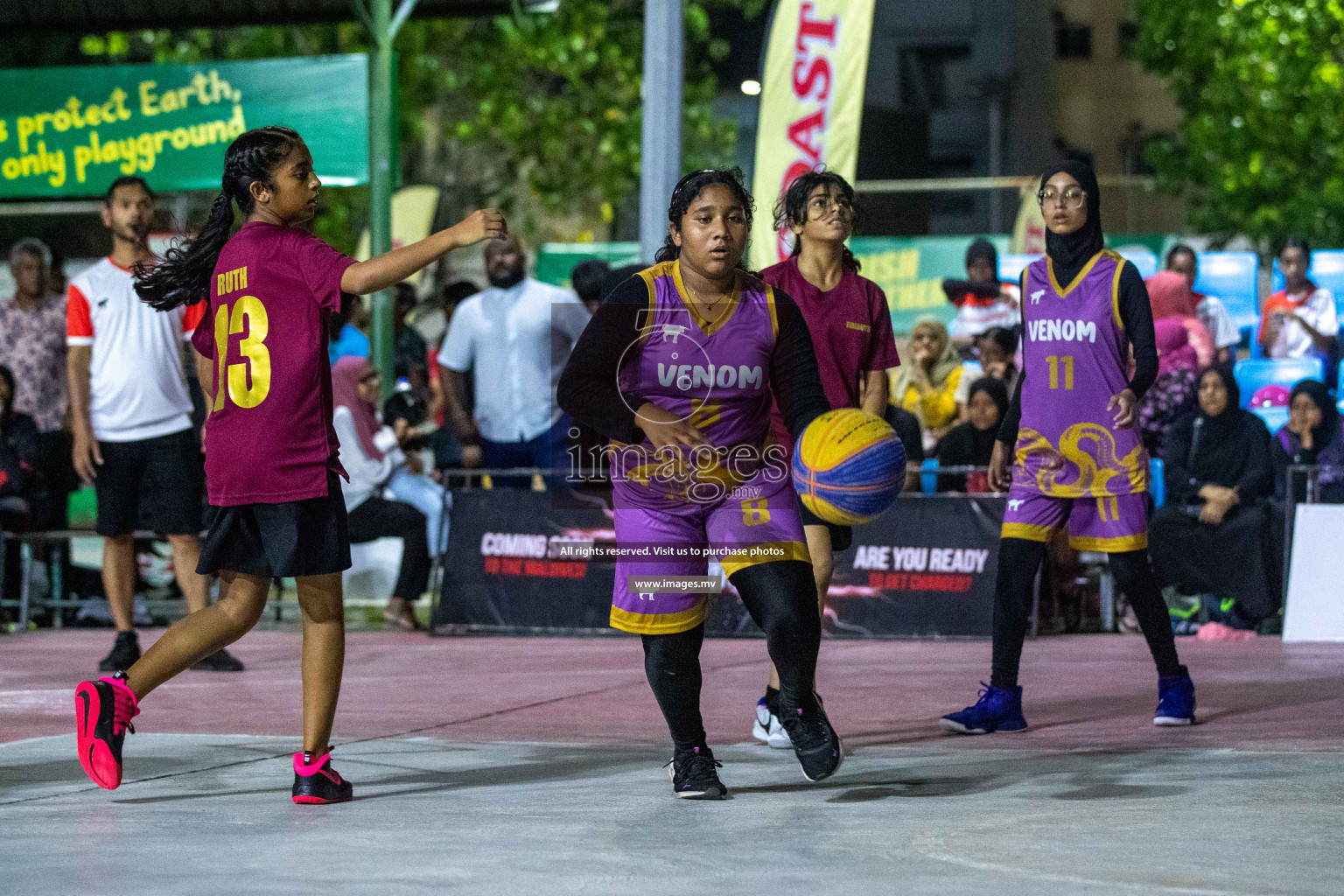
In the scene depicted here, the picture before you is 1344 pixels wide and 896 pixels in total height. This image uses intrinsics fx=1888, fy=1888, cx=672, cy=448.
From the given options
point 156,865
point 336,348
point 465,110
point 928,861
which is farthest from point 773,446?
point 465,110

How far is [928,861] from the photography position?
453 centimetres

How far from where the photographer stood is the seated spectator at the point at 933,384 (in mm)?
13414

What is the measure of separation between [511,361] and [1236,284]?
978 cm

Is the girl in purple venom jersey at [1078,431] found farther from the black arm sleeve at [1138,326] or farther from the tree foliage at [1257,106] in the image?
the tree foliage at [1257,106]

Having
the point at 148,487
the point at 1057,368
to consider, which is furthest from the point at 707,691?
the point at 148,487

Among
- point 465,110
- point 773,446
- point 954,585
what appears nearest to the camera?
point 773,446

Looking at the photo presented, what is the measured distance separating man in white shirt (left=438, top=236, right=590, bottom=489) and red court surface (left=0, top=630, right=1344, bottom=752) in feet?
4.27

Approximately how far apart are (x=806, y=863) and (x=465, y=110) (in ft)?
97.7

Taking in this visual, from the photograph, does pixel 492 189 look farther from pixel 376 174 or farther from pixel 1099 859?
pixel 1099 859

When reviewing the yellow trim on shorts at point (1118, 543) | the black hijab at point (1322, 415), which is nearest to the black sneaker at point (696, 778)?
the yellow trim on shorts at point (1118, 543)

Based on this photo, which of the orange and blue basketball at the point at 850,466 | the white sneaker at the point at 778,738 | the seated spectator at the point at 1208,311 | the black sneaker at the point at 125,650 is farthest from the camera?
the seated spectator at the point at 1208,311

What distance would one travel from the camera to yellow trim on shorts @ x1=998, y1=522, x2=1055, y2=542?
7254mm

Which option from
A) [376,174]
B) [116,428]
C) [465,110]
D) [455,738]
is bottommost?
[455,738]

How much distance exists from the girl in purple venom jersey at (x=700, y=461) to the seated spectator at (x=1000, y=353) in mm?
7988
